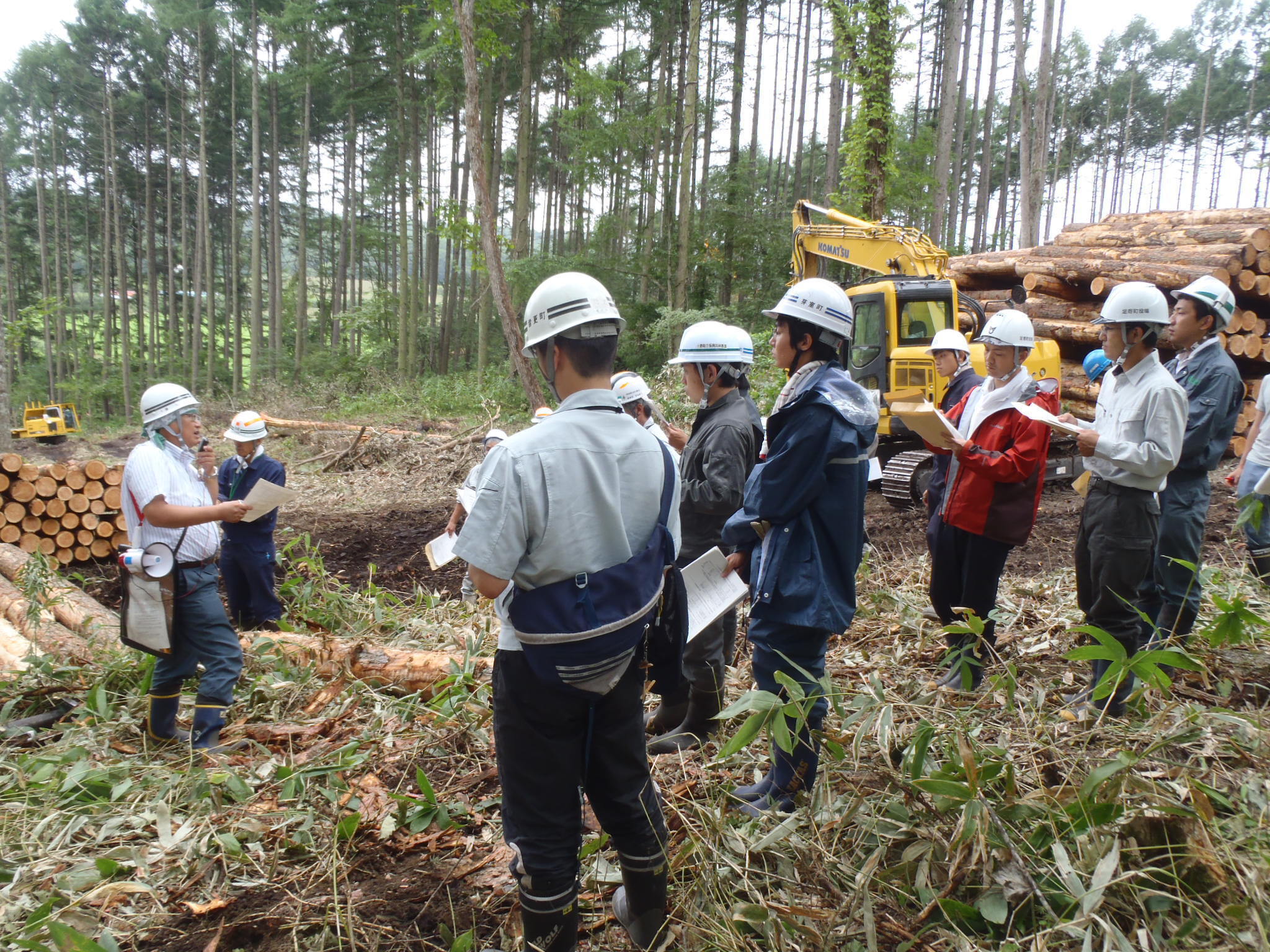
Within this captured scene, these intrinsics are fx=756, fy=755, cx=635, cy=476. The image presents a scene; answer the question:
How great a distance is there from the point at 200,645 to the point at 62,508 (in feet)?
19.6

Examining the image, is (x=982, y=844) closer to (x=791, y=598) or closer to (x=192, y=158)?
(x=791, y=598)

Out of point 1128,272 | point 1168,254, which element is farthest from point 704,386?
point 1168,254

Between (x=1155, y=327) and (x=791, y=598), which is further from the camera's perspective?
(x=1155, y=327)

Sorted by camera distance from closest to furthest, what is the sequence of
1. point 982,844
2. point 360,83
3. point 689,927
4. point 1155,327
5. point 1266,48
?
1. point 982,844
2. point 689,927
3. point 1155,327
4. point 360,83
5. point 1266,48

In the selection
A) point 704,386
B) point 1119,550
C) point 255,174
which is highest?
point 255,174

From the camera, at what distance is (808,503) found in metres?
2.79

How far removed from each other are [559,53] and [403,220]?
8.56m

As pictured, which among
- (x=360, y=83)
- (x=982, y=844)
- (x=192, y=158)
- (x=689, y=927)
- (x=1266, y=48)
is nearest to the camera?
(x=982, y=844)

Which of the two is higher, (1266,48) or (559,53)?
(1266,48)

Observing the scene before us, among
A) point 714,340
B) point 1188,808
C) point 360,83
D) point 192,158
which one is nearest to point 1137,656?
point 1188,808

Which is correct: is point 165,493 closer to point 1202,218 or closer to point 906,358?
point 906,358

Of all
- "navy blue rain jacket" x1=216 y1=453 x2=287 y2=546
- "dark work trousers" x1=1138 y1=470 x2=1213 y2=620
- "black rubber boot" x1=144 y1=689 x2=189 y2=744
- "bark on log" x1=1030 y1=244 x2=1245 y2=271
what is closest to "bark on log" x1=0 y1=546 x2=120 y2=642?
"navy blue rain jacket" x1=216 y1=453 x2=287 y2=546

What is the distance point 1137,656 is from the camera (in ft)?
7.32

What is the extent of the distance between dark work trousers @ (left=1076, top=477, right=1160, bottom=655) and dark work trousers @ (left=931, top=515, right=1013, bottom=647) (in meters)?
0.43
